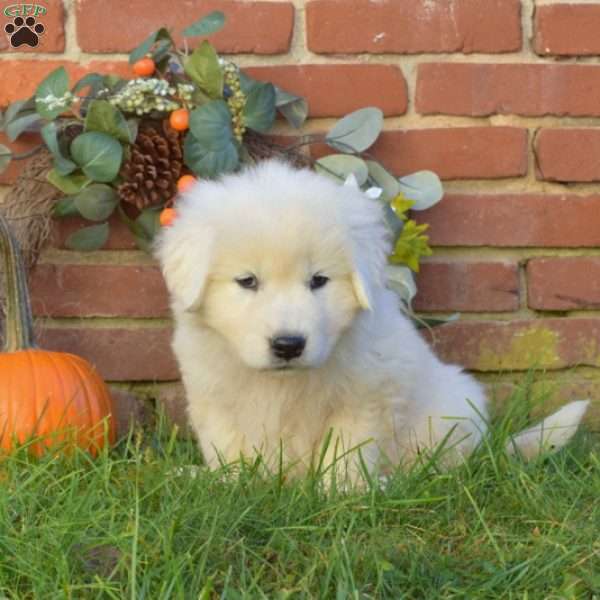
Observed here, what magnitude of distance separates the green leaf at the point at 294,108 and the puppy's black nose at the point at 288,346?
1116 mm

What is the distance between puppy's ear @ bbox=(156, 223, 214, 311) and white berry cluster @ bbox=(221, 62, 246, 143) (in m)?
0.65

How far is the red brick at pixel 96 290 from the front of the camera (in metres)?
3.53

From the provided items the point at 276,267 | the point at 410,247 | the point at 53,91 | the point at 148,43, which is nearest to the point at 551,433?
the point at 410,247

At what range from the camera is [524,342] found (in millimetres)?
3586

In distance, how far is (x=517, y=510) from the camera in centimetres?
250

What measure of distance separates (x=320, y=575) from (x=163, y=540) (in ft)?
1.02

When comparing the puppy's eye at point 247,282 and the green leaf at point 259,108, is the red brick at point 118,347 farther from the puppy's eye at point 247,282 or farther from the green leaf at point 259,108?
the puppy's eye at point 247,282

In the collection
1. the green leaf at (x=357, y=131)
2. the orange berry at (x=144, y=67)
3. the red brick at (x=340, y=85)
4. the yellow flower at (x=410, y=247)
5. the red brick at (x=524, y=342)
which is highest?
the orange berry at (x=144, y=67)

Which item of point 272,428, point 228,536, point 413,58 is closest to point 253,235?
point 272,428

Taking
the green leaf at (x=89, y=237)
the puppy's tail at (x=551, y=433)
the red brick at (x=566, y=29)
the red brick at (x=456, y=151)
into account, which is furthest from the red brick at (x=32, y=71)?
the puppy's tail at (x=551, y=433)

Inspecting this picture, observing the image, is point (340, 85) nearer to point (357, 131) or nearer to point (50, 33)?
point (357, 131)

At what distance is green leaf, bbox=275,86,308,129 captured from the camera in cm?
338

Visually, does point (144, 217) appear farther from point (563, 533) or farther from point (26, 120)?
point (563, 533)

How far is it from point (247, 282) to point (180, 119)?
0.81 metres
